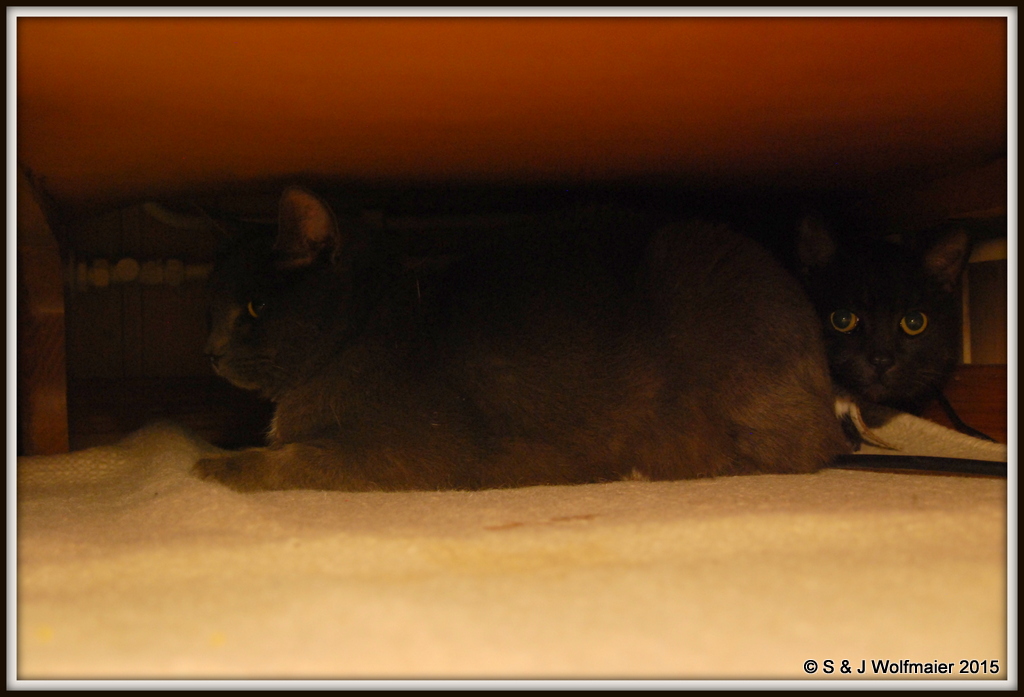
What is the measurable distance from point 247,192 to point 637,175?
0.80 m

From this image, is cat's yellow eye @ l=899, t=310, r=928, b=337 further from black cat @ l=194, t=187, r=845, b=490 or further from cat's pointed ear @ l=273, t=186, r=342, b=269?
cat's pointed ear @ l=273, t=186, r=342, b=269

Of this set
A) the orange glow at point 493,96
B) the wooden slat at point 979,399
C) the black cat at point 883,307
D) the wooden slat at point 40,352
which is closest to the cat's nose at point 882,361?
the black cat at point 883,307

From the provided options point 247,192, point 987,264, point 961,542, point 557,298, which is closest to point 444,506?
point 557,298

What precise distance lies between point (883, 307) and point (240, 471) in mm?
1211

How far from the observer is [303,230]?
1312 mm

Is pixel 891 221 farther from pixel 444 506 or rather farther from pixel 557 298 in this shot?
pixel 444 506

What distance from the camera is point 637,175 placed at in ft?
5.13

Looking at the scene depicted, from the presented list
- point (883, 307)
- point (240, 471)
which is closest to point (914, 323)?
point (883, 307)

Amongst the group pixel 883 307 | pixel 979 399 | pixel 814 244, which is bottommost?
pixel 979 399

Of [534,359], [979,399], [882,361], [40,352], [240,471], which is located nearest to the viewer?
[240,471]

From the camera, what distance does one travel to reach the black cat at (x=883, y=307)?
1529 mm

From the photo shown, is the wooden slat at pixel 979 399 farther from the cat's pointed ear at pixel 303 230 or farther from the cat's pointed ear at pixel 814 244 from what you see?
the cat's pointed ear at pixel 303 230

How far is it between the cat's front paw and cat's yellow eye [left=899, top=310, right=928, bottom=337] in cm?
121

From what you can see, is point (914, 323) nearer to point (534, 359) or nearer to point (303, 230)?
point (534, 359)
